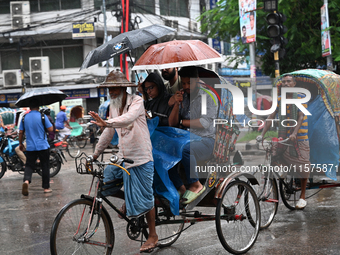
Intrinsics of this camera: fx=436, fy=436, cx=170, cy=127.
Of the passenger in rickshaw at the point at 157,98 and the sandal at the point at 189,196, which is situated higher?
the passenger in rickshaw at the point at 157,98

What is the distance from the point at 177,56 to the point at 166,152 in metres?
0.93

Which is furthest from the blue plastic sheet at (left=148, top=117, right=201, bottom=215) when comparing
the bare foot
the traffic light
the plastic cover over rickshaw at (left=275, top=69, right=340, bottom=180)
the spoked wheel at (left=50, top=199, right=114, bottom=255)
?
the traffic light

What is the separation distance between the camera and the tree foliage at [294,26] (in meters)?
14.5

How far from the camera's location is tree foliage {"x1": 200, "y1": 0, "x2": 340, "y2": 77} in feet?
47.6

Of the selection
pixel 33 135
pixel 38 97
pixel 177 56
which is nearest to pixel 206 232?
pixel 177 56

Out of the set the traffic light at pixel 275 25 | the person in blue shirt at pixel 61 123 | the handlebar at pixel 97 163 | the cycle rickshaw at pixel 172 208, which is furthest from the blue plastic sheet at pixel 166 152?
the person in blue shirt at pixel 61 123

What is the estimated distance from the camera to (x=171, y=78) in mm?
5145

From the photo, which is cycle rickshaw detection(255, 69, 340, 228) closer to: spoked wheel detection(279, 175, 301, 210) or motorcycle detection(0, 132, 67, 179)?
spoked wheel detection(279, 175, 301, 210)

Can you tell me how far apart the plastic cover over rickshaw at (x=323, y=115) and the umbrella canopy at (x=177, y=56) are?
203 cm

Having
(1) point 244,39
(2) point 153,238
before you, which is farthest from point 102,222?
(1) point 244,39

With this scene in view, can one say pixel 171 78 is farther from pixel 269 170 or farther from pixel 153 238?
pixel 153 238

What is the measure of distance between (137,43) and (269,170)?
88.7 inches

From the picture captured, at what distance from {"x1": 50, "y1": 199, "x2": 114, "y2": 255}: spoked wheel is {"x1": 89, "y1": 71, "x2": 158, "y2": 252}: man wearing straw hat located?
27 centimetres

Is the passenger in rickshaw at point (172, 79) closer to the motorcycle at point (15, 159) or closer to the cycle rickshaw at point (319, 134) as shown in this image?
the cycle rickshaw at point (319, 134)
